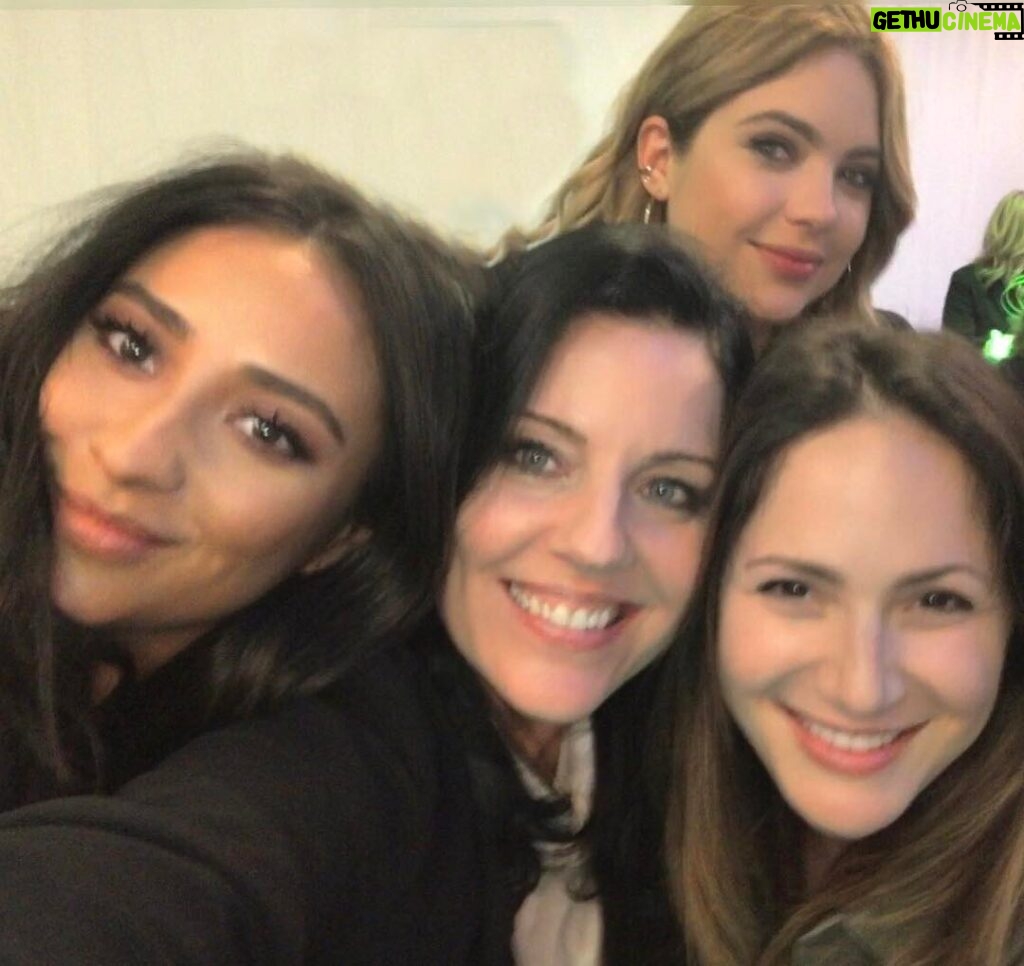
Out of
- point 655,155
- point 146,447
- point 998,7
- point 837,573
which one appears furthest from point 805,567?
point 998,7

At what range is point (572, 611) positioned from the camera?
966mm

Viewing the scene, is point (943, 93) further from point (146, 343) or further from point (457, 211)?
point (146, 343)

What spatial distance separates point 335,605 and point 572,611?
0.26 meters

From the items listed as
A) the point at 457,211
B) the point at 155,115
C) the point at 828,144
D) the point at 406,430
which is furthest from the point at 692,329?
the point at 155,115

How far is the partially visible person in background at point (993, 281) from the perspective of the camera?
7.16 feet

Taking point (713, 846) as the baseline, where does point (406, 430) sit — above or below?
above

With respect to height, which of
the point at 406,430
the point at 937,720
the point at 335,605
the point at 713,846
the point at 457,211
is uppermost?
the point at 457,211

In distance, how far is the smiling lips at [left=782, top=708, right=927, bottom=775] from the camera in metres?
0.94

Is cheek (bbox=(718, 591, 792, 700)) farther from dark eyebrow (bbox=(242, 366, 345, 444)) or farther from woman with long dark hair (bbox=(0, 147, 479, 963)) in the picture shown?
dark eyebrow (bbox=(242, 366, 345, 444))

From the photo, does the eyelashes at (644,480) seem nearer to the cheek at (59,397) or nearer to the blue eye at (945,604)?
the blue eye at (945,604)

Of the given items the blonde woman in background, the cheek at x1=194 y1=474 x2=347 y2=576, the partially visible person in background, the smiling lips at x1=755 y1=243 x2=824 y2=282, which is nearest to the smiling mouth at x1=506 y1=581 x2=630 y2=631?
the cheek at x1=194 y1=474 x2=347 y2=576

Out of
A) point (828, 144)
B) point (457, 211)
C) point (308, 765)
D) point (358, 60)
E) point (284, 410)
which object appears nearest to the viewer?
point (308, 765)

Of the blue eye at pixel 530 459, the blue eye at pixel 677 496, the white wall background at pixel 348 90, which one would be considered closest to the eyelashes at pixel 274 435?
the blue eye at pixel 530 459

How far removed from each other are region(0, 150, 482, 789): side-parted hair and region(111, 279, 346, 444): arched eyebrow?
56mm
